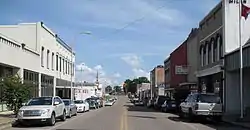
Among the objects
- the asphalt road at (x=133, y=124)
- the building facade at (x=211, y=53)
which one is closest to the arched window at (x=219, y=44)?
the building facade at (x=211, y=53)

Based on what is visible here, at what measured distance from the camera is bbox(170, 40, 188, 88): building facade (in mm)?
59812

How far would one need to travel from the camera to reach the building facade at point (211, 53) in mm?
39375

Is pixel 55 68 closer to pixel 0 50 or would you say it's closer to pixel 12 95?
pixel 0 50

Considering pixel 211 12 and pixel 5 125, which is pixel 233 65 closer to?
pixel 211 12

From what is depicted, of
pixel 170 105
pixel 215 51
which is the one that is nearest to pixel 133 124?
pixel 215 51

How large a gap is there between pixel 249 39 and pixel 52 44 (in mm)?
28542

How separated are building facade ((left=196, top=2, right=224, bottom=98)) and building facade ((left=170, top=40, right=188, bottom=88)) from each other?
34.4 feet

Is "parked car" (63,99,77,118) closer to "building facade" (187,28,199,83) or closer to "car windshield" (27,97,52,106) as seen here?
"car windshield" (27,97,52,106)

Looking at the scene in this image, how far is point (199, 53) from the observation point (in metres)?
49.2

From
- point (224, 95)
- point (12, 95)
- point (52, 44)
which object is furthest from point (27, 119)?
point (52, 44)

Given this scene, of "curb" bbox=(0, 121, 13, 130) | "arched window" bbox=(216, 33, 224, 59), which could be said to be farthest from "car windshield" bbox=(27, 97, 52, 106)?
"arched window" bbox=(216, 33, 224, 59)

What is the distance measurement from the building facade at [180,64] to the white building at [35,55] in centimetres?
1700

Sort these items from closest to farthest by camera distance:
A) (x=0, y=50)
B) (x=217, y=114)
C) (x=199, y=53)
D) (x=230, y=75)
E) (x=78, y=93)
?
(x=217, y=114) < (x=0, y=50) < (x=230, y=75) < (x=199, y=53) < (x=78, y=93)

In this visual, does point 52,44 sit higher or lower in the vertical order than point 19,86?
higher
